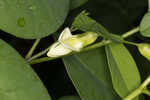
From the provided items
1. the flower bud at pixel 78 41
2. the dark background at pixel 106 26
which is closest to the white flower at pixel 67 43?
the flower bud at pixel 78 41

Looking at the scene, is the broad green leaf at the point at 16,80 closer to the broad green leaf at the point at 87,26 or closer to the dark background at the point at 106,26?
the broad green leaf at the point at 87,26

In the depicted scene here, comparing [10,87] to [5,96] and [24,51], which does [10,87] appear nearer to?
[5,96]

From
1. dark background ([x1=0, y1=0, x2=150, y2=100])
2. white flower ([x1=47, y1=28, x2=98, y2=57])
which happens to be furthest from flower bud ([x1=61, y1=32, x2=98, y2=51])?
dark background ([x1=0, y1=0, x2=150, y2=100])

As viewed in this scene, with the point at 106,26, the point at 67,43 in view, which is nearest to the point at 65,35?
the point at 67,43

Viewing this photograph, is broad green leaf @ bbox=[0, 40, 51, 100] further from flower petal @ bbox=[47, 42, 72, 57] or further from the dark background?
the dark background

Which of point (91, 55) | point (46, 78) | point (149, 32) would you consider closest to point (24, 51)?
point (46, 78)

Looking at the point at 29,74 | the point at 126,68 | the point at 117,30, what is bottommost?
the point at 117,30
